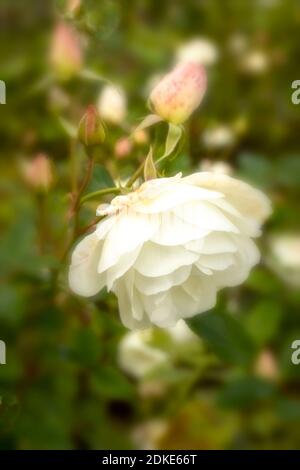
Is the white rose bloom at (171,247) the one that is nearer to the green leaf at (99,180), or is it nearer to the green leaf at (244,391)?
the green leaf at (99,180)

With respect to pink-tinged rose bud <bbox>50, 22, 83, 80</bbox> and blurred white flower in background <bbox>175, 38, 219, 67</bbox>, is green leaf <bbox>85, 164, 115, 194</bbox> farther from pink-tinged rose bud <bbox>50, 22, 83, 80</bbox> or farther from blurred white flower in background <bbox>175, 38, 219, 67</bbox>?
blurred white flower in background <bbox>175, 38, 219, 67</bbox>

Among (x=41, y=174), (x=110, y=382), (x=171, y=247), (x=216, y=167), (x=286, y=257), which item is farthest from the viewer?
(x=286, y=257)

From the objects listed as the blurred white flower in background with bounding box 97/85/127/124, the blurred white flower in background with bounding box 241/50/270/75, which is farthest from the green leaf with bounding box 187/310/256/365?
the blurred white flower in background with bounding box 241/50/270/75

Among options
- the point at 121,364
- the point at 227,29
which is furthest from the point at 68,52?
the point at 227,29

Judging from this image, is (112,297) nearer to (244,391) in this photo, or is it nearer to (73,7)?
(73,7)

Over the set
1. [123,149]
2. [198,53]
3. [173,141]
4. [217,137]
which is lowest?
[173,141]

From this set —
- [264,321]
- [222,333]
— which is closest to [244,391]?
[264,321]

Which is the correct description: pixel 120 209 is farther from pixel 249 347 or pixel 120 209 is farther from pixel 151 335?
pixel 151 335
